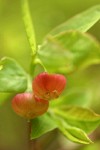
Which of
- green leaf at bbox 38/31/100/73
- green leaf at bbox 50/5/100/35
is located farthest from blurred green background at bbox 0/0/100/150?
green leaf at bbox 38/31/100/73

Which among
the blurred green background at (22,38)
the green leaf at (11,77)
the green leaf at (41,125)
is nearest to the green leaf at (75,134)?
the green leaf at (41,125)

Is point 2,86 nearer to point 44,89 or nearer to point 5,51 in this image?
point 44,89

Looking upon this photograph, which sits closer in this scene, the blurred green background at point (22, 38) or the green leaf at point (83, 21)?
the green leaf at point (83, 21)

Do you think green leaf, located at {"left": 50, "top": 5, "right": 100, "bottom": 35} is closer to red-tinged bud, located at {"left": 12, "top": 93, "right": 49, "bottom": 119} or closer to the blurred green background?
red-tinged bud, located at {"left": 12, "top": 93, "right": 49, "bottom": 119}

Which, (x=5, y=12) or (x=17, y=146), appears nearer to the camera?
(x=17, y=146)

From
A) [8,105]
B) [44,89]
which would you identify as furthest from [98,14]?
[8,105]

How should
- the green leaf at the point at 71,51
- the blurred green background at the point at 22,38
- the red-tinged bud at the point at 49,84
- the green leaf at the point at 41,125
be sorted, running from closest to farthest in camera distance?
1. the green leaf at the point at 71,51
2. the red-tinged bud at the point at 49,84
3. the green leaf at the point at 41,125
4. the blurred green background at the point at 22,38

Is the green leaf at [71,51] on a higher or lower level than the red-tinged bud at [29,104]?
higher

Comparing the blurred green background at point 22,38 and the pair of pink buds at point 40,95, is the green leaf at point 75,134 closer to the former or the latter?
the pair of pink buds at point 40,95
